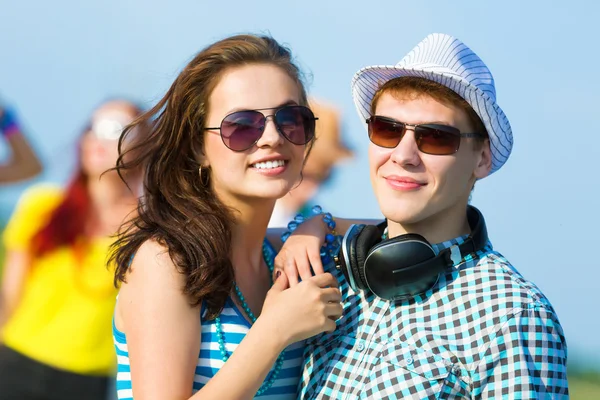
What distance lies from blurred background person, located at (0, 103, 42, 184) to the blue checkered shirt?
2.91 m

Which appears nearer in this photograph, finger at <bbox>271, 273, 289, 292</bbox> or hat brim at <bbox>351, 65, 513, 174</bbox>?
hat brim at <bbox>351, 65, 513, 174</bbox>

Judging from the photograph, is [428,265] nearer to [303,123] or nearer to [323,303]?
[323,303]

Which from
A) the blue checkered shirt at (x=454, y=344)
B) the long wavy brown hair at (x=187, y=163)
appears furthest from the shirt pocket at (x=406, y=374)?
the long wavy brown hair at (x=187, y=163)

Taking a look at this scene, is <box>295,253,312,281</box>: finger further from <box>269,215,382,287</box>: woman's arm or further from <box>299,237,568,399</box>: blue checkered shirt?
<box>299,237,568,399</box>: blue checkered shirt

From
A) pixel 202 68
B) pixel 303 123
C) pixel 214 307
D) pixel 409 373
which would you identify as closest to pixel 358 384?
pixel 409 373

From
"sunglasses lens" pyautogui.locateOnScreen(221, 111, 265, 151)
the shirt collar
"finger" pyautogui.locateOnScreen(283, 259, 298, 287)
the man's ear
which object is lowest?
"finger" pyautogui.locateOnScreen(283, 259, 298, 287)

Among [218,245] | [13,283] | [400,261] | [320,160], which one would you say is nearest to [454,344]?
[400,261]

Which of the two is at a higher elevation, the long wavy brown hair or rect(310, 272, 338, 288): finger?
the long wavy brown hair

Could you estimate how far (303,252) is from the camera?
102 inches

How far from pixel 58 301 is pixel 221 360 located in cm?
202

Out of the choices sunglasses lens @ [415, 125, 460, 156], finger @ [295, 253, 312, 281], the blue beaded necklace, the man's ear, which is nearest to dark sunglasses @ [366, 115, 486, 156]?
sunglasses lens @ [415, 125, 460, 156]

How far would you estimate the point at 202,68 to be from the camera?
2625 mm

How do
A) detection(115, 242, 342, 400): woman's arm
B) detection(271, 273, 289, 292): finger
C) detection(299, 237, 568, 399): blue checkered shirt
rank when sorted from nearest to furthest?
detection(299, 237, 568, 399): blue checkered shirt < detection(115, 242, 342, 400): woman's arm < detection(271, 273, 289, 292): finger

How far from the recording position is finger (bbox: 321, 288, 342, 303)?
2346 millimetres
